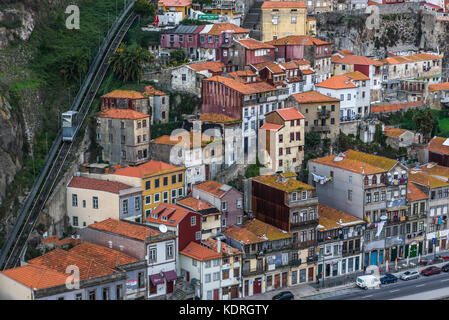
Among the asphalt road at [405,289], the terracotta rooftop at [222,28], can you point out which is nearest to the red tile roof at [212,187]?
the asphalt road at [405,289]

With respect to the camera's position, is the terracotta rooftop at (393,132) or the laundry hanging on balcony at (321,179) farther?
the terracotta rooftop at (393,132)

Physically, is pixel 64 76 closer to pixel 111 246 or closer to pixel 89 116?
pixel 89 116

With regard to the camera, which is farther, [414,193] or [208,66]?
[208,66]

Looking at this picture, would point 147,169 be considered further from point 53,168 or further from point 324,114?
point 324,114

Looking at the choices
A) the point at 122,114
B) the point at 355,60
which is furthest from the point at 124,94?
the point at 355,60

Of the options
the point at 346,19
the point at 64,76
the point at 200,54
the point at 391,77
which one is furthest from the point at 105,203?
the point at 346,19

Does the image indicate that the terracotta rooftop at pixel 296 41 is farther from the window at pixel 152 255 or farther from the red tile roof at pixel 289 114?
the window at pixel 152 255
